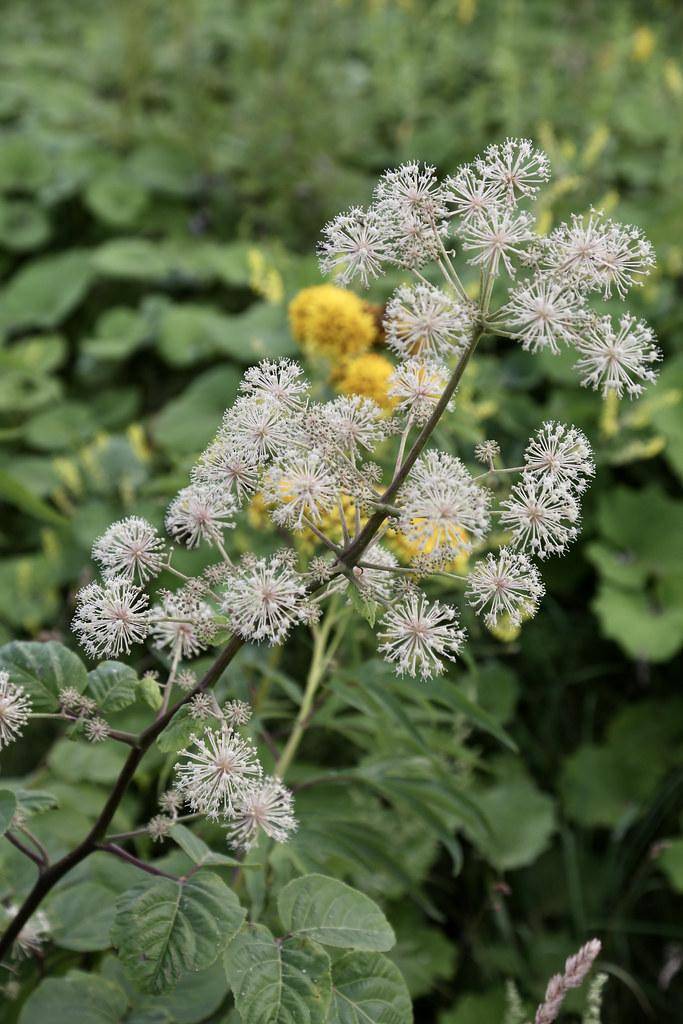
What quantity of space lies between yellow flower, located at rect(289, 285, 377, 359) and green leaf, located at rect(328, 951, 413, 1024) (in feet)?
2.77

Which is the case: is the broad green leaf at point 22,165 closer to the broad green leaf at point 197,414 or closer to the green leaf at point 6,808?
the broad green leaf at point 197,414

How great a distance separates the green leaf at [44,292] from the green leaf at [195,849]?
2.27 metres

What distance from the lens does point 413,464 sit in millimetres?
756

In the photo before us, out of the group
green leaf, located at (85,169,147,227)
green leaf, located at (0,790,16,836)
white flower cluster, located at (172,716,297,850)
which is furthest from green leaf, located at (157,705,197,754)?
green leaf, located at (85,169,147,227)

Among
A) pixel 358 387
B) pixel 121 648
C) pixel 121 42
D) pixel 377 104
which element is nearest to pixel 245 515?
pixel 358 387

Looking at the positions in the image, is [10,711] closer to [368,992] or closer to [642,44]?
[368,992]

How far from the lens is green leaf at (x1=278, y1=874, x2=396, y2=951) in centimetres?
85

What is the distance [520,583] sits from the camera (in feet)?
2.43

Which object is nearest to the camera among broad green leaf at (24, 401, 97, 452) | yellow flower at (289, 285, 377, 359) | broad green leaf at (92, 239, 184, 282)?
yellow flower at (289, 285, 377, 359)

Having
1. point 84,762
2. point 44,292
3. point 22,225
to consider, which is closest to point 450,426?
point 84,762

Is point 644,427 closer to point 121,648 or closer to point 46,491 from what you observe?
point 46,491

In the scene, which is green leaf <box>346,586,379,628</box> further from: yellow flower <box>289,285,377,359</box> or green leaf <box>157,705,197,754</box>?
yellow flower <box>289,285,377,359</box>

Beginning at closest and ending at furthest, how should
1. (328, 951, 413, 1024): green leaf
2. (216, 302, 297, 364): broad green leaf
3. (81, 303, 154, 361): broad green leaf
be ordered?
(328, 951, 413, 1024): green leaf
(216, 302, 297, 364): broad green leaf
(81, 303, 154, 361): broad green leaf

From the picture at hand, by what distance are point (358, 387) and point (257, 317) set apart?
1.11 metres
